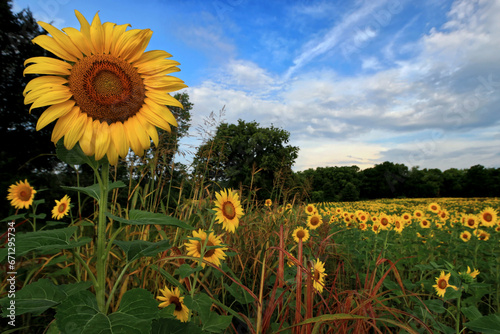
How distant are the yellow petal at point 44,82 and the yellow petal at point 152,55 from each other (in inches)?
11.3

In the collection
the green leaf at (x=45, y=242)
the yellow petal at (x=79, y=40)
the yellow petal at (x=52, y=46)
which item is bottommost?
the green leaf at (x=45, y=242)

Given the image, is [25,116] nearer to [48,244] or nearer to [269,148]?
[48,244]

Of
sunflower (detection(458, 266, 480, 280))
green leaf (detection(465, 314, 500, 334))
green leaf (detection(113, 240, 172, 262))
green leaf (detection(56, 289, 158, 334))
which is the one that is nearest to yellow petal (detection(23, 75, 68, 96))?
green leaf (detection(113, 240, 172, 262))

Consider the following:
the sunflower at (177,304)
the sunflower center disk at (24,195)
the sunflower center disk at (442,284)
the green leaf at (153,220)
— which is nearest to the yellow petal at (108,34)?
the green leaf at (153,220)

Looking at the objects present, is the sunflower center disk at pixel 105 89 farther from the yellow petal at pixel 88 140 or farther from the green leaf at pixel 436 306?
the green leaf at pixel 436 306

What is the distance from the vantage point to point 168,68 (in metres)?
1.19

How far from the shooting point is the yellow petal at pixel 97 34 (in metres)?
1.13

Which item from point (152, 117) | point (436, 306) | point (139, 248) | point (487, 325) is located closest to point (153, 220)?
point (139, 248)

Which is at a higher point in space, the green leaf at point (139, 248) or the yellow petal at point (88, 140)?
the yellow petal at point (88, 140)

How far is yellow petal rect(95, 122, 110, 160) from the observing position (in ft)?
3.47

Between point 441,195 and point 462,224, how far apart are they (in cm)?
4128

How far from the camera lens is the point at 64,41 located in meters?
1.11

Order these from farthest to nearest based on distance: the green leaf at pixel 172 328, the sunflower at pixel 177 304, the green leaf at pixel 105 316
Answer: the sunflower at pixel 177 304 → the green leaf at pixel 172 328 → the green leaf at pixel 105 316

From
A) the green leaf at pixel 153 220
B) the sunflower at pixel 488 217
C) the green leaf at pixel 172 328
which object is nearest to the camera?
the green leaf at pixel 153 220
